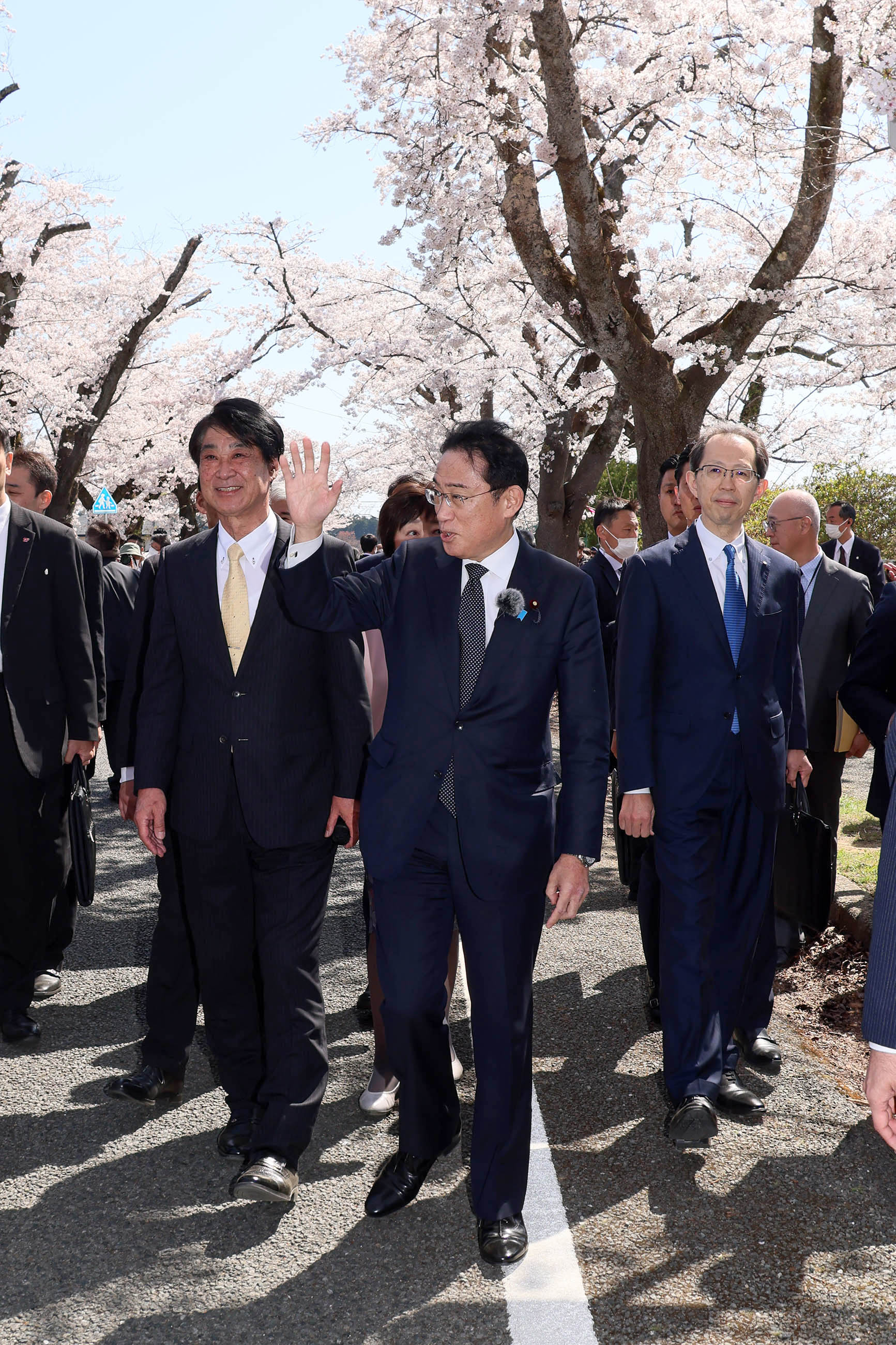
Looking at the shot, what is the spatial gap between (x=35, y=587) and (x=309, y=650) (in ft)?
5.41

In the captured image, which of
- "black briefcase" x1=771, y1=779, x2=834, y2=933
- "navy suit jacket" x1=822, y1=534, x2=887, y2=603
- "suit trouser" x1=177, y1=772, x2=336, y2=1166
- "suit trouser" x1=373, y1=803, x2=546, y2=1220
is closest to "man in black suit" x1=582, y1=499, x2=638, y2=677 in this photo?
"black briefcase" x1=771, y1=779, x2=834, y2=933

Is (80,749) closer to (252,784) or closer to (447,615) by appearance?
(252,784)

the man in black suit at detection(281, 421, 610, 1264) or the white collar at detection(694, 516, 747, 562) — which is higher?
Answer: the white collar at detection(694, 516, 747, 562)

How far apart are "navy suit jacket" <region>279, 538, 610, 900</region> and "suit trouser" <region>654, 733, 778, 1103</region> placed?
0.88 meters

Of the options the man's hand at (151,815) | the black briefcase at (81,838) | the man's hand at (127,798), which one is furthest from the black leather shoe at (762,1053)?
the black briefcase at (81,838)

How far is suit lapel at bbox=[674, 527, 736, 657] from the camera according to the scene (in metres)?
4.05

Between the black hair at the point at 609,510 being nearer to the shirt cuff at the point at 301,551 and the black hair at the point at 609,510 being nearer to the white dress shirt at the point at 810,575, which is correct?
the white dress shirt at the point at 810,575

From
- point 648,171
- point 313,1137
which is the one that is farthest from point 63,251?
point 313,1137

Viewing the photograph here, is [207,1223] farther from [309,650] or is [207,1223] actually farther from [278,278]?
[278,278]

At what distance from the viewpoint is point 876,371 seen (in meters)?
17.1

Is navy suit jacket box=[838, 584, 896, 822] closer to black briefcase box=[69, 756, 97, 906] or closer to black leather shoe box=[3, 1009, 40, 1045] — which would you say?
black briefcase box=[69, 756, 97, 906]

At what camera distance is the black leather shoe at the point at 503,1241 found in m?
3.01

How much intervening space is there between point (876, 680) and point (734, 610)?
0.52 m

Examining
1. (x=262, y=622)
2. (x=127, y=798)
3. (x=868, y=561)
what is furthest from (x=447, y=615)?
(x=868, y=561)
